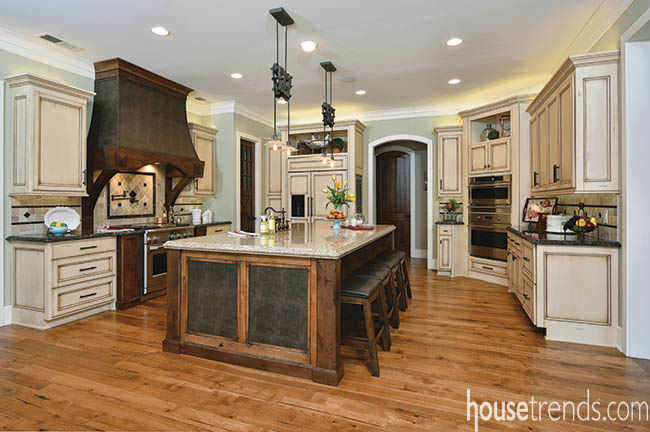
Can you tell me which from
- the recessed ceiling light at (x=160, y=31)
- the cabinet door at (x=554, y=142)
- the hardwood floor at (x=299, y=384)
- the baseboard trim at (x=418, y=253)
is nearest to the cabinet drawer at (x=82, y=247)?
the hardwood floor at (x=299, y=384)

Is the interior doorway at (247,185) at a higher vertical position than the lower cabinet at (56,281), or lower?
higher

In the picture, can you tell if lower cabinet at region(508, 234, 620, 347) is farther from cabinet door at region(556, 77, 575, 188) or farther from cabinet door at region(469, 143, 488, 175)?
cabinet door at region(469, 143, 488, 175)

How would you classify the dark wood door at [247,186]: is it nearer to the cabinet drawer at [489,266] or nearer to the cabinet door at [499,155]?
the cabinet drawer at [489,266]

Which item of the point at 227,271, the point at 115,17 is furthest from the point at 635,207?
the point at 115,17

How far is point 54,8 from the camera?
3174mm

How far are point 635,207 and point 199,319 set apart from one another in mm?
3530

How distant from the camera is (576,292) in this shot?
10.3ft

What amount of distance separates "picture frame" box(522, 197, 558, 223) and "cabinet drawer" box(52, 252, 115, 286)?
5.22 m

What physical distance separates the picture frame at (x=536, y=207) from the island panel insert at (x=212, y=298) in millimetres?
3933

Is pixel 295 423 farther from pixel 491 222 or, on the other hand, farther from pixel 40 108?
pixel 491 222

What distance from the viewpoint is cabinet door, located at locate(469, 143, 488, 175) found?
5.66 m

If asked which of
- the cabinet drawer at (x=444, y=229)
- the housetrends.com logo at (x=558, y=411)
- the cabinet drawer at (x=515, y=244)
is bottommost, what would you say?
the housetrends.com logo at (x=558, y=411)

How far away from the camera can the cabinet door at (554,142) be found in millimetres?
3633

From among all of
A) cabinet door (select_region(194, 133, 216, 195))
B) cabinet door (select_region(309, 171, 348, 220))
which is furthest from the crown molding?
cabinet door (select_region(309, 171, 348, 220))
